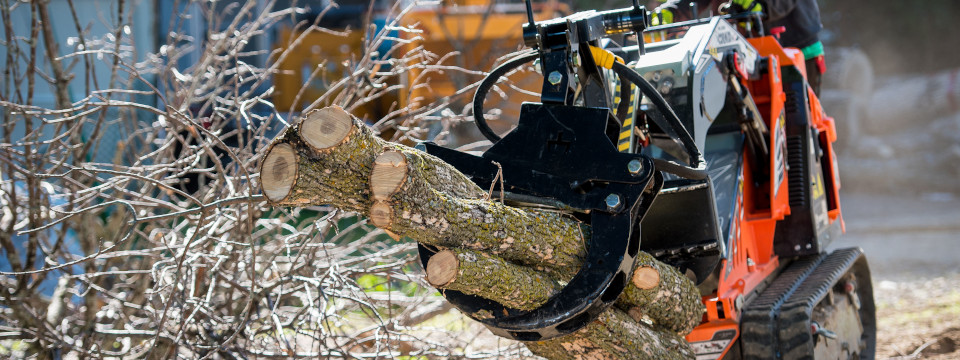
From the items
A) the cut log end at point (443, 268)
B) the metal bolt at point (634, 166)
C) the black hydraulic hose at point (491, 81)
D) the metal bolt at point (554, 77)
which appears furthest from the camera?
the black hydraulic hose at point (491, 81)

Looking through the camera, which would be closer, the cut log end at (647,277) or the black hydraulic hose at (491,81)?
the cut log end at (647,277)

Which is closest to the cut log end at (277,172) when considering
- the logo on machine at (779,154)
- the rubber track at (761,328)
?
the rubber track at (761,328)

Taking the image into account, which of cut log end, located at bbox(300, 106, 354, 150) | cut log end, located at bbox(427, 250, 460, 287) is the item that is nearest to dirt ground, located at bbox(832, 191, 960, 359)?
cut log end, located at bbox(427, 250, 460, 287)

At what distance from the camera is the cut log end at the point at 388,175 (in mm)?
2562

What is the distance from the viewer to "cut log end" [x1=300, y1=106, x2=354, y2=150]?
2.52m

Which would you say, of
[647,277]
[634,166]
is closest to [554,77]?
[634,166]

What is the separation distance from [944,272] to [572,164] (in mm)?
6363

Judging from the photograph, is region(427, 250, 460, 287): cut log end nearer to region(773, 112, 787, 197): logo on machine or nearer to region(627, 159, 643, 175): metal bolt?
region(627, 159, 643, 175): metal bolt

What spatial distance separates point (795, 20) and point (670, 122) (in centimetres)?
257

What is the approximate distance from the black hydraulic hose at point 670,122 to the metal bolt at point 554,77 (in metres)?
0.24

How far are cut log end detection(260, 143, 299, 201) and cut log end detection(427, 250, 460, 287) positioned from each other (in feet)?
1.61

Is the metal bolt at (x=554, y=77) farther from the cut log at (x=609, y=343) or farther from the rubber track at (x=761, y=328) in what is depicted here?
the rubber track at (x=761, y=328)

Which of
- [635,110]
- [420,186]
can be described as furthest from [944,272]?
[420,186]

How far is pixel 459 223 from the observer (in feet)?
9.04
